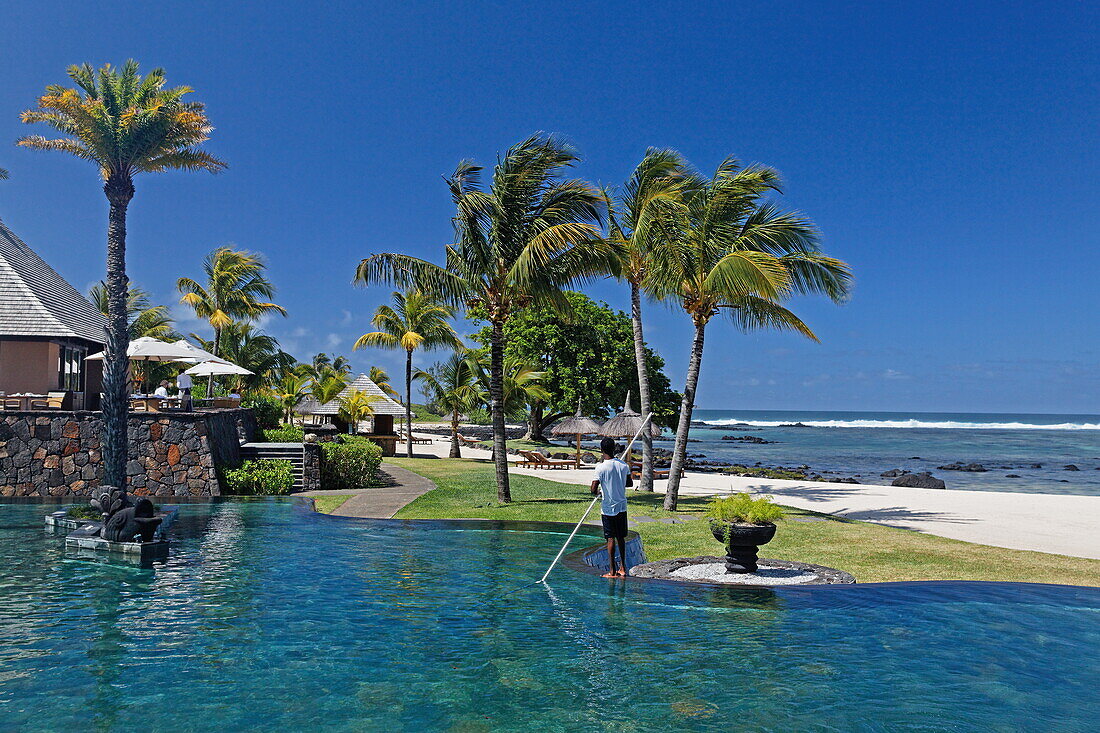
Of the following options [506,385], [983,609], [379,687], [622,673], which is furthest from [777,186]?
[506,385]

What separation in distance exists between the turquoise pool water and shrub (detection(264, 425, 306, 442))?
2048 cm

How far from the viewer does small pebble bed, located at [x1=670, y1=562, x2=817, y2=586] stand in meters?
9.73

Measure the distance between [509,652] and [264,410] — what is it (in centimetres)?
3129

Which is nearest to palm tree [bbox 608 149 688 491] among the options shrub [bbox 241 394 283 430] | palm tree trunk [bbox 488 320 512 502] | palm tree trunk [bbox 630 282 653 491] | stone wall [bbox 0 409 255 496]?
palm tree trunk [bbox 630 282 653 491]

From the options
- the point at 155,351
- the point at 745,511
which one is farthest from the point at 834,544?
the point at 155,351

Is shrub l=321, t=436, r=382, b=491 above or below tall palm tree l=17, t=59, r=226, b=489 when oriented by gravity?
below

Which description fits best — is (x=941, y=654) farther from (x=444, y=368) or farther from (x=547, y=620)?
(x=444, y=368)

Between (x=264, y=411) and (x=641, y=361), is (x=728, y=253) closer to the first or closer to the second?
(x=641, y=361)

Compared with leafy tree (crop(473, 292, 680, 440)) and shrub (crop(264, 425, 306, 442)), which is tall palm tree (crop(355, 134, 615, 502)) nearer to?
shrub (crop(264, 425, 306, 442))

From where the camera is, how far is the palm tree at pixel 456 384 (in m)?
38.3

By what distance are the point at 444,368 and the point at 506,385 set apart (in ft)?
11.9

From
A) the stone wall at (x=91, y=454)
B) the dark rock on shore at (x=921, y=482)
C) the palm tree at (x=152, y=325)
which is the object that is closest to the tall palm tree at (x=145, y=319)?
the palm tree at (x=152, y=325)

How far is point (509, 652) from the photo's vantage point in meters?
6.98

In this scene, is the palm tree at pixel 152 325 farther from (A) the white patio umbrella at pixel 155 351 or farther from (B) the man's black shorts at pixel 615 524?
(B) the man's black shorts at pixel 615 524
